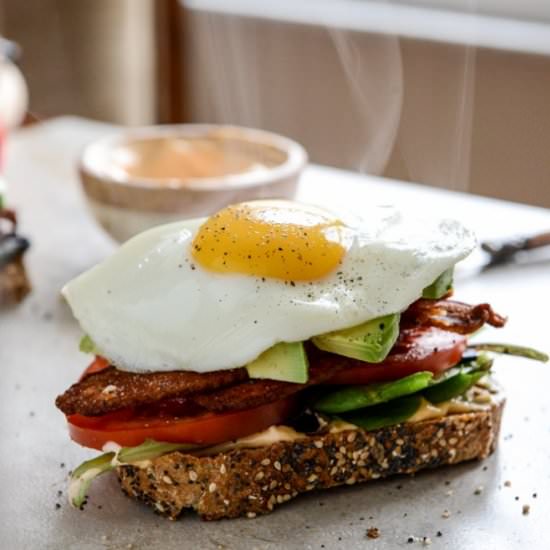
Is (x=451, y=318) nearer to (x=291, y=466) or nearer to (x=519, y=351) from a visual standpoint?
(x=519, y=351)

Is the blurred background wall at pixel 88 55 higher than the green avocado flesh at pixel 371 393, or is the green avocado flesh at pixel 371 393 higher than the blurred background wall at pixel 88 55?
the green avocado flesh at pixel 371 393

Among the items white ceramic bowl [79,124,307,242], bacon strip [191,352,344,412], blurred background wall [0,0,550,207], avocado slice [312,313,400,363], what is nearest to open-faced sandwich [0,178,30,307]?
white ceramic bowl [79,124,307,242]

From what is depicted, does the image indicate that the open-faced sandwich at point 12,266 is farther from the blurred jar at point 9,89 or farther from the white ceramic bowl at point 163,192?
the blurred jar at point 9,89

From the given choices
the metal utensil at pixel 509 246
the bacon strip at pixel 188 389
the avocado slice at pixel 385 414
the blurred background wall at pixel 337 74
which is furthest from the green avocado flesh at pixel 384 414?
the metal utensil at pixel 509 246

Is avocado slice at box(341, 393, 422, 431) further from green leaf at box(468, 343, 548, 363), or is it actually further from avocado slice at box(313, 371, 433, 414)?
green leaf at box(468, 343, 548, 363)

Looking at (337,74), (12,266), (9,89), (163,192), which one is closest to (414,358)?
(163,192)
